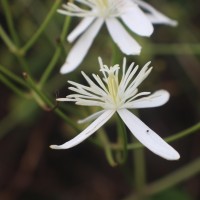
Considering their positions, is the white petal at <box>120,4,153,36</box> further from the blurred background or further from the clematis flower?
the blurred background

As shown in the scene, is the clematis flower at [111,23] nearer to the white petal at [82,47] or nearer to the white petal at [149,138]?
the white petal at [82,47]

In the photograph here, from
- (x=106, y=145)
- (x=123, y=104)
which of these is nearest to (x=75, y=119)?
(x=106, y=145)

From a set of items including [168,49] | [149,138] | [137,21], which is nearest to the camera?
[149,138]

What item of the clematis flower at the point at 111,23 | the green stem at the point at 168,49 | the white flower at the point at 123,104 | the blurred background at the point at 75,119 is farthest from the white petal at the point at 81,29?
the blurred background at the point at 75,119

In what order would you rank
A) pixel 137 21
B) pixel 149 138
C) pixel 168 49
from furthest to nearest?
pixel 168 49, pixel 137 21, pixel 149 138

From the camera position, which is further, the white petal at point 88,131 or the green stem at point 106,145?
the green stem at point 106,145

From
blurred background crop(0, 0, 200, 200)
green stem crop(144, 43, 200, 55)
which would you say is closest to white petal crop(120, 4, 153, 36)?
green stem crop(144, 43, 200, 55)

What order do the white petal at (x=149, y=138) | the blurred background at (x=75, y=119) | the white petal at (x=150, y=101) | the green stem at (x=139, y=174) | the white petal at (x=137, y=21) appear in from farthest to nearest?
1. the blurred background at (x=75, y=119)
2. the green stem at (x=139, y=174)
3. the white petal at (x=137, y=21)
4. the white petal at (x=150, y=101)
5. the white petal at (x=149, y=138)

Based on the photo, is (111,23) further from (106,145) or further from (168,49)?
(168,49)
